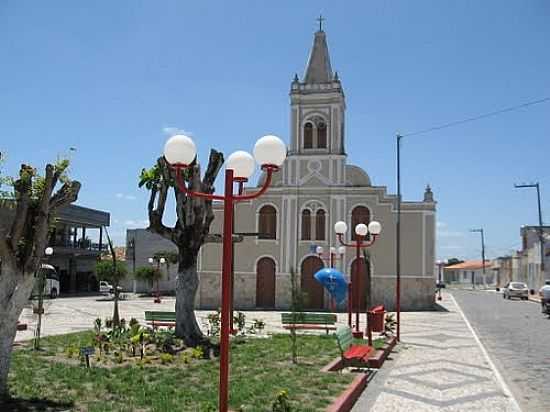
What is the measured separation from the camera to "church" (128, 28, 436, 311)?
32.6 metres

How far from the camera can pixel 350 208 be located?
33.3 metres

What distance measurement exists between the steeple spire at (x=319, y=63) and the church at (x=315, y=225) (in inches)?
18.2

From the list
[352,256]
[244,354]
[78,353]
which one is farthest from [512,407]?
[352,256]

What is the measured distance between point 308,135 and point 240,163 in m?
28.8

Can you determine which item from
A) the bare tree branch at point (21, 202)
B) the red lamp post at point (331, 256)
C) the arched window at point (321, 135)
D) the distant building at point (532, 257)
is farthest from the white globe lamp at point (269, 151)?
the distant building at point (532, 257)

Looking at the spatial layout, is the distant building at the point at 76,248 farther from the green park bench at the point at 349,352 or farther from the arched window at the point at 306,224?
the green park bench at the point at 349,352

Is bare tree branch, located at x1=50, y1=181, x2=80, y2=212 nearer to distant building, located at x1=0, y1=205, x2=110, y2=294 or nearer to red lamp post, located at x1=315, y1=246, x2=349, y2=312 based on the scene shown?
red lamp post, located at x1=315, y1=246, x2=349, y2=312

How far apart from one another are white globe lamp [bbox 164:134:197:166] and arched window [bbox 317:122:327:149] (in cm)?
2856

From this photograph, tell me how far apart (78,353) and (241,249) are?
71.6 feet

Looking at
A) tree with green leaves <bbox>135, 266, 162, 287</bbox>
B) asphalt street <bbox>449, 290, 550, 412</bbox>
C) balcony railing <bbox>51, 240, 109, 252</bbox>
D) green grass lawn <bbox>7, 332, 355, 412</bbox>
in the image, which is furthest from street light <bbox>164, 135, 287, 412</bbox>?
balcony railing <bbox>51, 240, 109, 252</bbox>

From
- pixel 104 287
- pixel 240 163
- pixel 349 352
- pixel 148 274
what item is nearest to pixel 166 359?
pixel 349 352

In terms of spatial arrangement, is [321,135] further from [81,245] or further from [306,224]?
[81,245]

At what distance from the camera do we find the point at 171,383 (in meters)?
9.50

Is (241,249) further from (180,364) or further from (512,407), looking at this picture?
(512,407)
